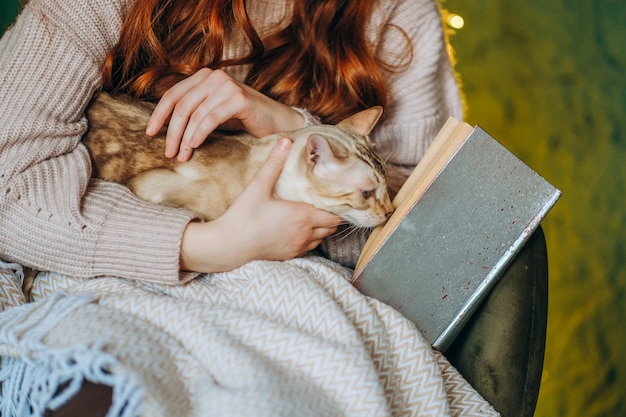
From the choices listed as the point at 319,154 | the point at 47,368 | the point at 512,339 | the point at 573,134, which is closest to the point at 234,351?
the point at 47,368

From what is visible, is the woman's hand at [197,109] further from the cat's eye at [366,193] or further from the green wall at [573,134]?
the green wall at [573,134]

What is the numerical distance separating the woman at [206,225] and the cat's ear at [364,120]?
0.11 m

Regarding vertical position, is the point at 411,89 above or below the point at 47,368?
above

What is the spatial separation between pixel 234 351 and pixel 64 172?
0.41m

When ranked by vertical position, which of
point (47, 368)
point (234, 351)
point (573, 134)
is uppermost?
point (573, 134)

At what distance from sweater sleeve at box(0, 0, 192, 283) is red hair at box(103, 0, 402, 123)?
0.13m

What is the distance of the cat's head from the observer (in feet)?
3.05

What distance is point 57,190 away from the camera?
2.87ft

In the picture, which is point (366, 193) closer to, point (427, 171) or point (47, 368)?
point (427, 171)

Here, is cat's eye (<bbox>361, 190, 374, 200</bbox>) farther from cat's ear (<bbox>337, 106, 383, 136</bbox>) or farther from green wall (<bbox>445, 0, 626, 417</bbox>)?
green wall (<bbox>445, 0, 626, 417</bbox>)

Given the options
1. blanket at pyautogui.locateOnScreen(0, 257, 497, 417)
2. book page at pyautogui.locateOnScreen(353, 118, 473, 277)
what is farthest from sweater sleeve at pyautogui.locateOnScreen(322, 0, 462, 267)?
blanket at pyautogui.locateOnScreen(0, 257, 497, 417)

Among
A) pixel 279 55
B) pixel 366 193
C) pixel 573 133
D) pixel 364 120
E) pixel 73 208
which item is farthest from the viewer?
pixel 573 133

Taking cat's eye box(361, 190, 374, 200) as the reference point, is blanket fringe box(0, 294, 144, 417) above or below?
below

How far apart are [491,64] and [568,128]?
1.02 ft
